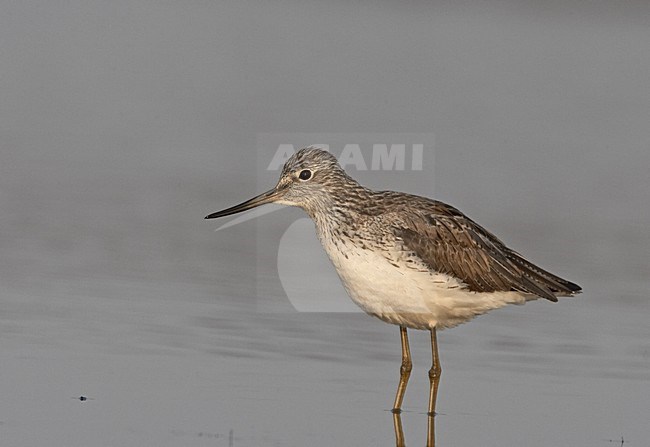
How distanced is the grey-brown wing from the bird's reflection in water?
1.01 meters

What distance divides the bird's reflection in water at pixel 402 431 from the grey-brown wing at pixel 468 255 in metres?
1.01

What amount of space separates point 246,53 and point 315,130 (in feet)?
10.9

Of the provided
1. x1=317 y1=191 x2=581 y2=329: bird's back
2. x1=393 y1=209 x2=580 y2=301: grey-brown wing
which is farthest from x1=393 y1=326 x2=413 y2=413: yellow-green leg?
x1=393 y1=209 x2=580 y2=301: grey-brown wing

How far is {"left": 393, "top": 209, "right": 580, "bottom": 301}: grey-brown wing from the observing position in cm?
926

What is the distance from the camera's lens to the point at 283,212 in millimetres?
13719

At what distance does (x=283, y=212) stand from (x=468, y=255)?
14.5ft

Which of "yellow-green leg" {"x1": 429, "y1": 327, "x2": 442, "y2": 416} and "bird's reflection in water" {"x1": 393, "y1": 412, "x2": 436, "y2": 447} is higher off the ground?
"yellow-green leg" {"x1": 429, "y1": 327, "x2": 442, "y2": 416}

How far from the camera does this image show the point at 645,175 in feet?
51.3

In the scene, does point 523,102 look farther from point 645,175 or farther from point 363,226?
point 363,226

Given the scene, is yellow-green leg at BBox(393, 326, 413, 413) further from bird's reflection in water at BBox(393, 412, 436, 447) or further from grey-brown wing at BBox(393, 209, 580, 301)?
grey-brown wing at BBox(393, 209, 580, 301)

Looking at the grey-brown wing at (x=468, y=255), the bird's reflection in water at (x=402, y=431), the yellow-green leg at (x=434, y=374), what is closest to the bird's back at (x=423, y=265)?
the grey-brown wing at (x=468, y=255)

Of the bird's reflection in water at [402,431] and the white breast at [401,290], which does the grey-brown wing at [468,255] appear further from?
the bird's reflection in water at [402,431]

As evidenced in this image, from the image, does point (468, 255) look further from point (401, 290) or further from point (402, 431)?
point (402, 431)

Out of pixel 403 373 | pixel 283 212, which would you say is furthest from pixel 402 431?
pixel 283 212
